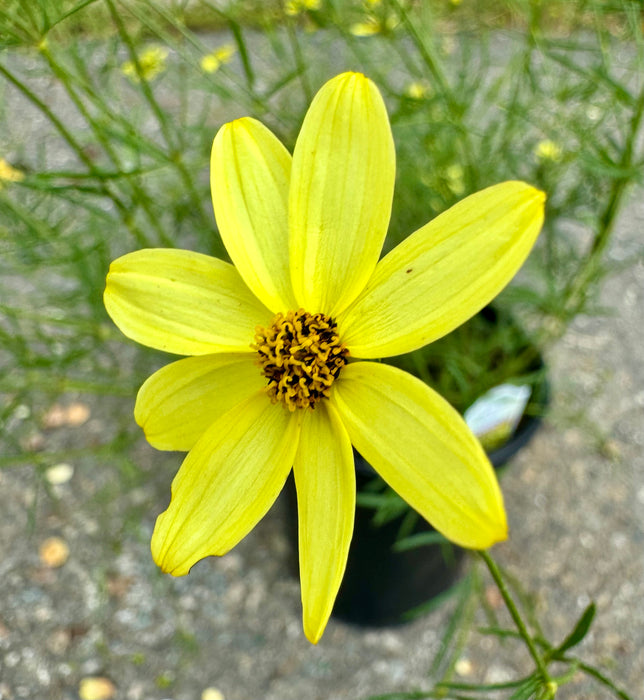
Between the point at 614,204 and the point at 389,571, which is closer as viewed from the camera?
the point at 614,204

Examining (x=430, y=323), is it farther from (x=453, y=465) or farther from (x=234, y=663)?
(x=234, y=663)

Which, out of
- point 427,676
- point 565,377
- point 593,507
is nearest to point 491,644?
point 427,676

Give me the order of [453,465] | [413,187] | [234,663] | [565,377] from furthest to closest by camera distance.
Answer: [565,377] → [234,663] → [413,187] → [453,465]

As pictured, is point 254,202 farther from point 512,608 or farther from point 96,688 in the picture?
point 96,688

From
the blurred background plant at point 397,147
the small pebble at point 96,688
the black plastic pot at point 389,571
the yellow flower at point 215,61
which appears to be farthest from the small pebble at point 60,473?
the yellow flower at point 215,61

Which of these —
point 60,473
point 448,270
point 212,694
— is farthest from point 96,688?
point 448,270

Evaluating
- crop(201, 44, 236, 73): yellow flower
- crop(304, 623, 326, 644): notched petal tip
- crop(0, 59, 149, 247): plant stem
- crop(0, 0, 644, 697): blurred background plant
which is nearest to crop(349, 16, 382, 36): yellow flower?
crop(0, 0, 644, 697): blurred background plant

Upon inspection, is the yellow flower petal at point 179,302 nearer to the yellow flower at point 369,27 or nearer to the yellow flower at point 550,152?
the yellow flower at point 369,27
